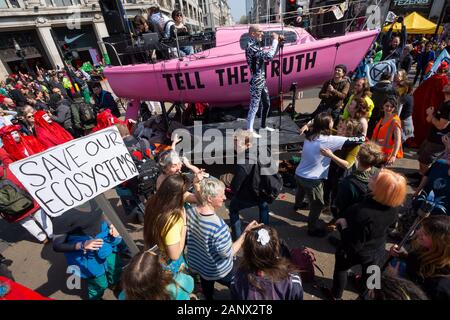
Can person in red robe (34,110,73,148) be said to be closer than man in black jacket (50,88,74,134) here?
Yes

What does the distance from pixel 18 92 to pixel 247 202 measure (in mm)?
10028

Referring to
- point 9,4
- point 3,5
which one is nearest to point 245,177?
point 3,5

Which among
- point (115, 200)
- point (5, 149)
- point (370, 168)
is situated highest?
point (370, 168)

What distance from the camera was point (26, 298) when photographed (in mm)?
1532

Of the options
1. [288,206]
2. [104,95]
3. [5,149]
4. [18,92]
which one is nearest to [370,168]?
[288,206]

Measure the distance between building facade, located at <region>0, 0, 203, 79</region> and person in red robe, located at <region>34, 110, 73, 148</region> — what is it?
Result: 15.2m

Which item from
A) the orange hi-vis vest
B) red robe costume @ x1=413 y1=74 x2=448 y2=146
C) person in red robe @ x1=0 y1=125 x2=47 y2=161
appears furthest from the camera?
person in red robe @ x1=0 y1=125 x2=47 y2=161

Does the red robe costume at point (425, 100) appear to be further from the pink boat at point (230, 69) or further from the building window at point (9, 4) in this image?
the building window at point (9, 4)

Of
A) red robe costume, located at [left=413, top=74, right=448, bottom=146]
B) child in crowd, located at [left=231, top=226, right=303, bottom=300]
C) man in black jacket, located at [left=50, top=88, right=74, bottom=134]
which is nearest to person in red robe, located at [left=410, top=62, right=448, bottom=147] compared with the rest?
red robe costume, located at [left=413, top=74, right=448, bottom=146]

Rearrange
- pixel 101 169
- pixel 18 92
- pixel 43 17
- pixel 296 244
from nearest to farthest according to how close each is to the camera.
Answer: pixel 101 169
pixel 296 244
pixel 18 92
pixel 43 17

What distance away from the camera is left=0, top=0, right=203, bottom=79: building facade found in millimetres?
18609

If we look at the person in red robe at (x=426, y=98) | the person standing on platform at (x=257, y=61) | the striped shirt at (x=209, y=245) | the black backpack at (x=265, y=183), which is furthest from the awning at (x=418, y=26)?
the striped shirt at (x=209, y=245)

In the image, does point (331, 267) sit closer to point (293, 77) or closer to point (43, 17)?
point (293, 77)

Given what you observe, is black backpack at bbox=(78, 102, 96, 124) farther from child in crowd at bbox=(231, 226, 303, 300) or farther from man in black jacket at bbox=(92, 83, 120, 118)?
child in crowd at bbox=(231, 226, 303, 300)
